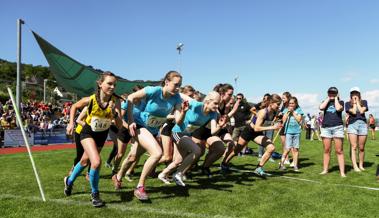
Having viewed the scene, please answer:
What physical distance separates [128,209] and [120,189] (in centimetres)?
163

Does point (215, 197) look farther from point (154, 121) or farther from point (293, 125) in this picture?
point (293, 125)

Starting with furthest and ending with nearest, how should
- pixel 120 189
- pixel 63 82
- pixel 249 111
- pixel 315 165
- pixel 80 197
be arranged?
pixel 63 82 < pixel 249 111 < pixel 315 165 < pixel 120 189 < pixel 80 197

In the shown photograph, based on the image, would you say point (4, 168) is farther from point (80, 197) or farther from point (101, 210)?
point (101, 210)

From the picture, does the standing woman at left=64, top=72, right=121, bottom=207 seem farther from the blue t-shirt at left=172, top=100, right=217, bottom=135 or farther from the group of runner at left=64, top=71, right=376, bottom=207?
the blue t-shirt at left=172, top=100, right=217, bottom=135

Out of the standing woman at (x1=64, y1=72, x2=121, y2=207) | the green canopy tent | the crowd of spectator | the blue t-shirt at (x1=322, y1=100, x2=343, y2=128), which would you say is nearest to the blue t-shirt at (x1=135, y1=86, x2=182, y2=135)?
the standing woman at (x1=64, y1=72, x2=121, y2=207)

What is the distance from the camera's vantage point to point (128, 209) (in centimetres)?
520

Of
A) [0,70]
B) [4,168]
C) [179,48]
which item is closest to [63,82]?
[179,48]

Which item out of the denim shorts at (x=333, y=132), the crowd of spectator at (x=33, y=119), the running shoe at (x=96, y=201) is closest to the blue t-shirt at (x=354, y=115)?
the denim shorts at (x=333, y=132)

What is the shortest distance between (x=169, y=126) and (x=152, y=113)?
4.13ft

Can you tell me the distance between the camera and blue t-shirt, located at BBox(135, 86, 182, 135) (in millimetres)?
6109

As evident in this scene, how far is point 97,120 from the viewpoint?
5508 millimetres

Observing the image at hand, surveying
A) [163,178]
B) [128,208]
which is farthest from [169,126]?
[128,208]

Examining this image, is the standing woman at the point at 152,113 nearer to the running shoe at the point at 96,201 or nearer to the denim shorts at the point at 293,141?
the running shoe at the point at 96,201

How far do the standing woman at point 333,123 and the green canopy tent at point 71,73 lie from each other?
2246cm
